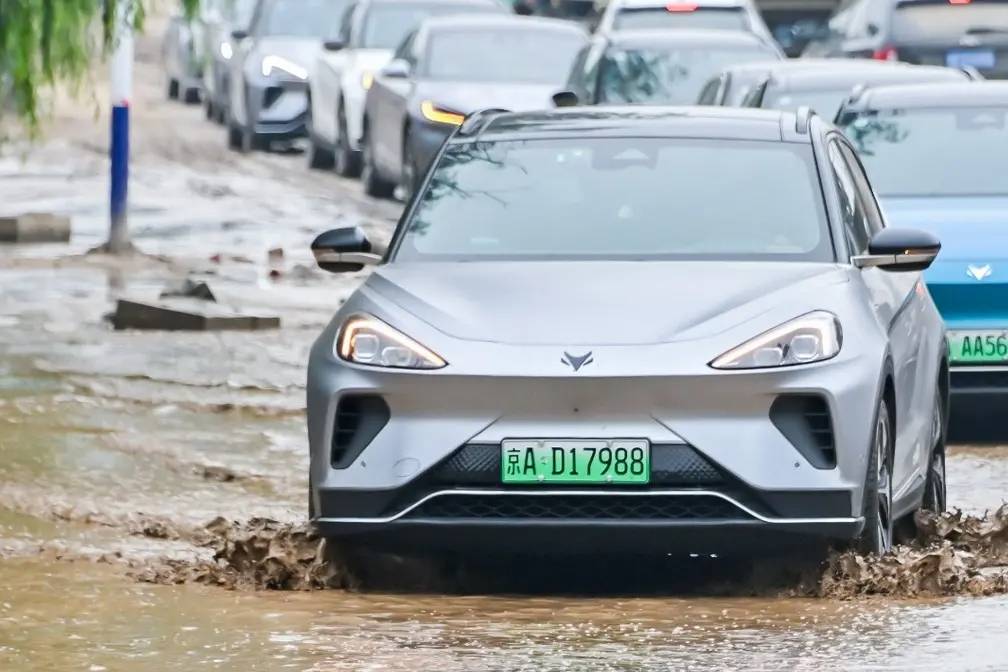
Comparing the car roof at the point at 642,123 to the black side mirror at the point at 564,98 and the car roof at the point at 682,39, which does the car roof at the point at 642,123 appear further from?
the car roof at the point at 682,39

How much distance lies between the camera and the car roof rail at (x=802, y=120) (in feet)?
30.9

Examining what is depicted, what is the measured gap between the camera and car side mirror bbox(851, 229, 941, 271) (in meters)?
8.77

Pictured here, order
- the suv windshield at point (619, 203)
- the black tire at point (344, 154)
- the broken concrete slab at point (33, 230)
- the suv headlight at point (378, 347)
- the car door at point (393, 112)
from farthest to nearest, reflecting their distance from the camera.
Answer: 1. the black tire at point (344, 154)
2. the car door at point (393, 112)
3. the broken concrete slab at point (33, 230)
4. the suv windshield at point (619, 203)
5. the suv headlight at point (378, 347)

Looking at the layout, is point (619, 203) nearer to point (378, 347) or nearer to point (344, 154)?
point (378, 347)

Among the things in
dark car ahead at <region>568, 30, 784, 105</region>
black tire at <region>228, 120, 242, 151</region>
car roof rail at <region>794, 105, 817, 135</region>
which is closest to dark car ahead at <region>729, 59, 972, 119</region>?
dark car ahead at <region>568, 30, 784, 105</region>

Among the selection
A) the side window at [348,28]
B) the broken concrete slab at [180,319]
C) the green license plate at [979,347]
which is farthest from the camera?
the side window at [348,28]

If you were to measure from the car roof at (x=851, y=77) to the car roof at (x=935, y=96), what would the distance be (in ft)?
8.08

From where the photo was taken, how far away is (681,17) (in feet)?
91.2

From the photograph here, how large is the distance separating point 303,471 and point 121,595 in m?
2.96

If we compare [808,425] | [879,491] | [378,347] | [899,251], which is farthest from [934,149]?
[378,347]

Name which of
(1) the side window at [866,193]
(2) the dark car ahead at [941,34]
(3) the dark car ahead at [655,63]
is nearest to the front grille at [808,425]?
(1) the side window at [866,193]

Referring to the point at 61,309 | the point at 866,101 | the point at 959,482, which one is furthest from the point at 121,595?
the point at 61,309

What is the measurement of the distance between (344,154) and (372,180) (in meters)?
2.23

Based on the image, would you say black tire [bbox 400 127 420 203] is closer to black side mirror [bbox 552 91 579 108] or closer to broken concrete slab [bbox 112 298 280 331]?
black side mirror [bbox 552 91 579 108]
